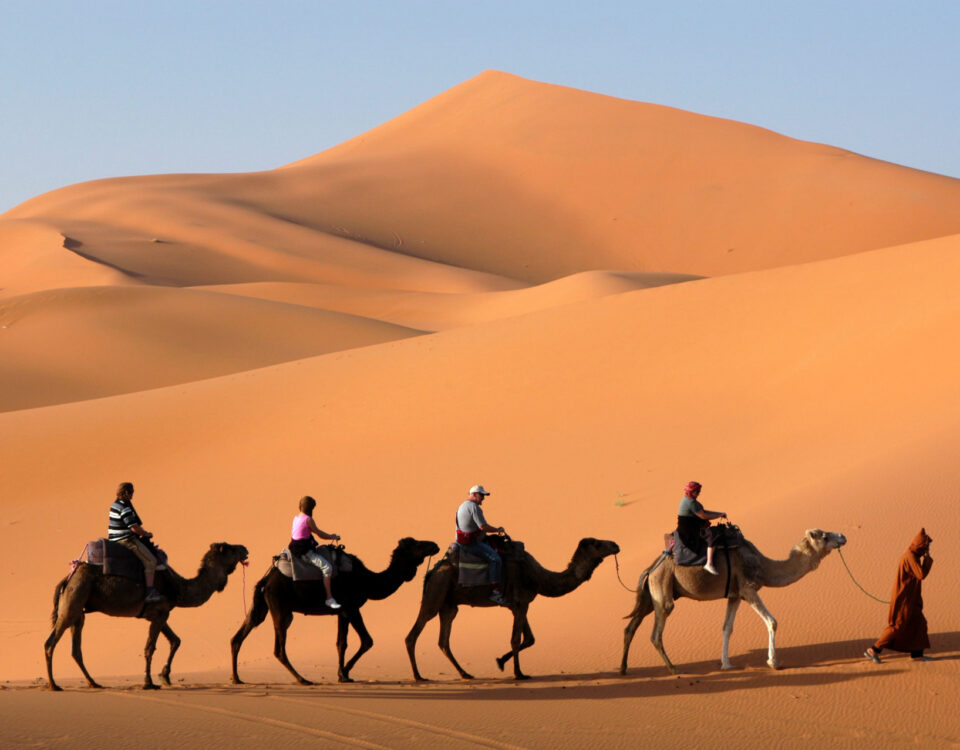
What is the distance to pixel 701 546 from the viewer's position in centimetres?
1182

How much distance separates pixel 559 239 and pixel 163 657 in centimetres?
7122

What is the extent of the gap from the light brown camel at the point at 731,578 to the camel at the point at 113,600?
4.26 meters

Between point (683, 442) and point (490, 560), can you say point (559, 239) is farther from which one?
point (490, 560)

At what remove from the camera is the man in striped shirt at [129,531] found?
11992mm

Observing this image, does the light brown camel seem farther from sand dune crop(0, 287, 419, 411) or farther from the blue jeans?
sand dune crop(0, 287, 419, 411)

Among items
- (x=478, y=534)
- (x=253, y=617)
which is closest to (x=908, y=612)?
(x=478, y=534)

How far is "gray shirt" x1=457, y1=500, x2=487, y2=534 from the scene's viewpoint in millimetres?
12273

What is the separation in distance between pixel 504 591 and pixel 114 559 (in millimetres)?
3679

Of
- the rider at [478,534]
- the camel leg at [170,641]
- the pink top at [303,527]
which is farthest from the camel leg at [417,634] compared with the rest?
the camel leg at [170,641]

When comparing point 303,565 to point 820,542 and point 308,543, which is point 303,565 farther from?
point 820,542

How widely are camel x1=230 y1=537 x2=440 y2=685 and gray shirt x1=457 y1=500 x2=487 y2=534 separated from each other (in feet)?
3.77

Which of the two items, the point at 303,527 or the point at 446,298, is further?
the point at 446,298

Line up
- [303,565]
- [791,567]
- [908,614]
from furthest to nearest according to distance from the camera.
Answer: [303,565], [791,567], [908,614]

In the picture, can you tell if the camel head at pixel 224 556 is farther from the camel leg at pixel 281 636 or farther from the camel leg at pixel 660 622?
the camel leg at pixel 660 622
